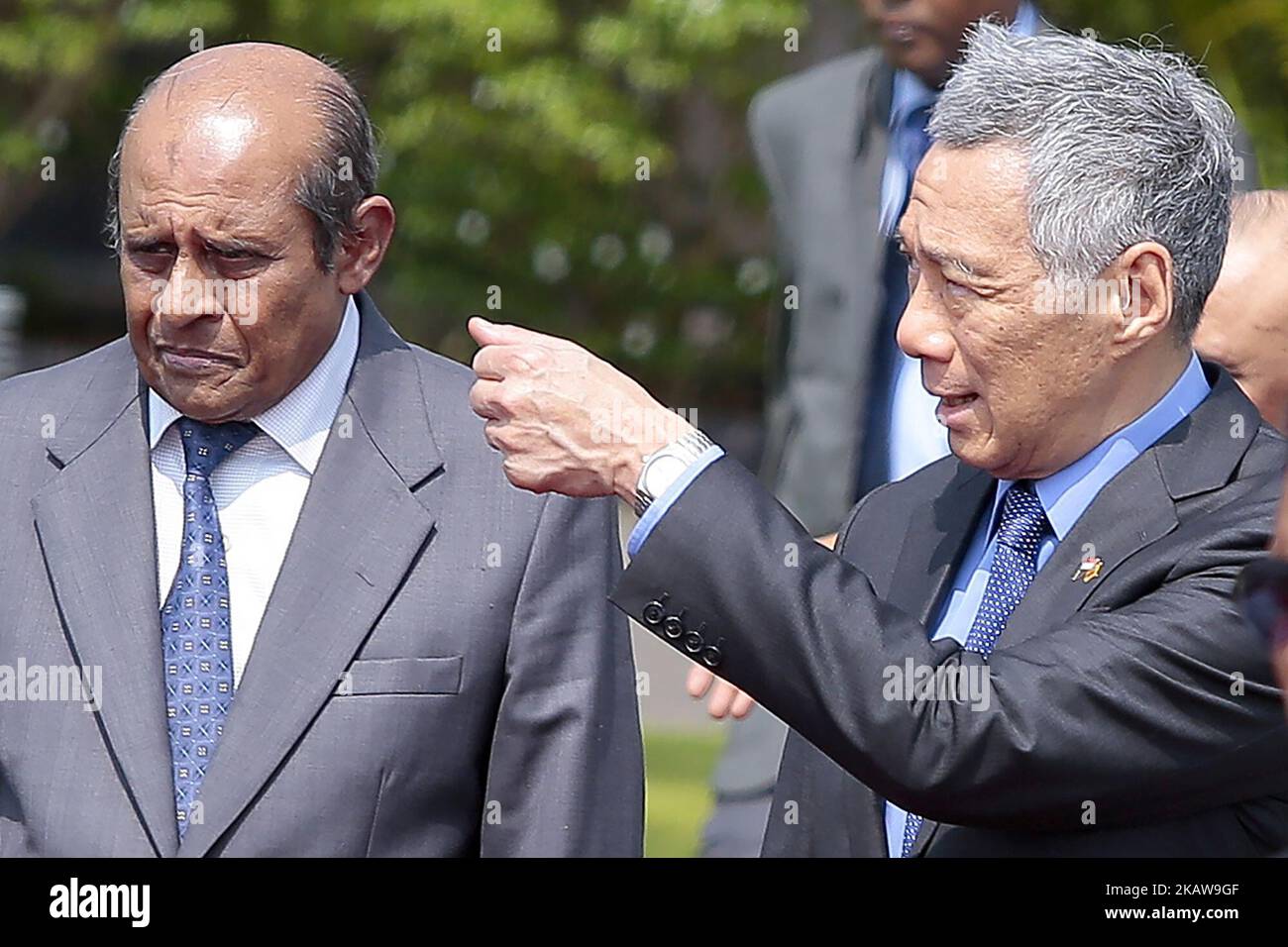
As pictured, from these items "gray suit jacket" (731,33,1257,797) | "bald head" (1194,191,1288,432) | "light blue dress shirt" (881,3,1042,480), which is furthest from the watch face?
"gray suit jacket" (731,33,1257,797)

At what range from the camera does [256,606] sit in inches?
121

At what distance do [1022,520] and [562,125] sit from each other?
8.31m

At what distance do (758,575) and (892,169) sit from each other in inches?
99.3

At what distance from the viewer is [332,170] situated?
10.1ft

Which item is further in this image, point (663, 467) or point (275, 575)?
point (275, 575)

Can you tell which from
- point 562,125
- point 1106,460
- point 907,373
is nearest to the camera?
point 1106,460

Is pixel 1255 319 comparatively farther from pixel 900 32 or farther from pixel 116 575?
pixel 116 575

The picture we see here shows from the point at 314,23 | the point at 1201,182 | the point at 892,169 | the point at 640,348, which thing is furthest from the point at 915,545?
the point at 640,348

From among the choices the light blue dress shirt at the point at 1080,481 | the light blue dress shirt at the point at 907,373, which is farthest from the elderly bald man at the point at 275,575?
the light blue dress shirt at the point at 907,373

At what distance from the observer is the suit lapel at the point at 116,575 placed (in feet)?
9.67

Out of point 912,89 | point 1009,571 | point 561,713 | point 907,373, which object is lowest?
point 561,713

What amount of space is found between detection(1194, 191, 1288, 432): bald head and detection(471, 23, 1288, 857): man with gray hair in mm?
604

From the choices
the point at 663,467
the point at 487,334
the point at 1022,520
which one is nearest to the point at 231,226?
the point at 487,334

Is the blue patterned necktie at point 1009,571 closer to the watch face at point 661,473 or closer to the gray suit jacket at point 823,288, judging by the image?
the watch face at point 661,473
